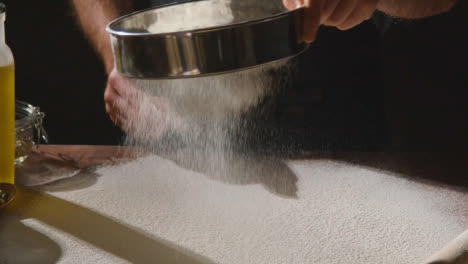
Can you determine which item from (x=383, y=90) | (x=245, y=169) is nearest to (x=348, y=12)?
(x=245, y=169)

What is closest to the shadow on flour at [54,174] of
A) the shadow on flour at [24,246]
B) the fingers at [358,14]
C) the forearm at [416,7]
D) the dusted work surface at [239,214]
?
the dusted work surface at [239,214]

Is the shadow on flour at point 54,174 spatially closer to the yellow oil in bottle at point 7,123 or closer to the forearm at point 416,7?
the yellow oil in bottle at point 7,123

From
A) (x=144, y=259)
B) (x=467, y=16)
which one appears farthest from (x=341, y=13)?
(x=467, y=16)

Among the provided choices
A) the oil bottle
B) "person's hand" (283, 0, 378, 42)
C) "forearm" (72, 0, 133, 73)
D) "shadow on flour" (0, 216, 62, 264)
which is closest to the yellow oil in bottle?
the oil bottle

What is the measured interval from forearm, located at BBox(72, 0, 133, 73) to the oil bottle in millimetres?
625

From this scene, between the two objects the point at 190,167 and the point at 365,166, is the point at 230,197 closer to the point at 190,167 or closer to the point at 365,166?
the point at 190,167

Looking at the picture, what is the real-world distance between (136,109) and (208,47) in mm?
735

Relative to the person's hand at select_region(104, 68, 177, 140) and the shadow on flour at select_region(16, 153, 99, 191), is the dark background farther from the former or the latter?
the shadow on flour at select_region(16, 153, 99, 191)

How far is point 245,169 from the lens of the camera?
1.04m

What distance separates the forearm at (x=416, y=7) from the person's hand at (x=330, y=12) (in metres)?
0.35

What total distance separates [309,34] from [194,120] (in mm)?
472

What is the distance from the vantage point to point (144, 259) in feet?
2.50

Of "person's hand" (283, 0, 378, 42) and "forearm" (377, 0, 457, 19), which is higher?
"person's hand" (283, 0, 378, 42)

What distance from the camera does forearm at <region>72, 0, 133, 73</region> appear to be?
1.58m
